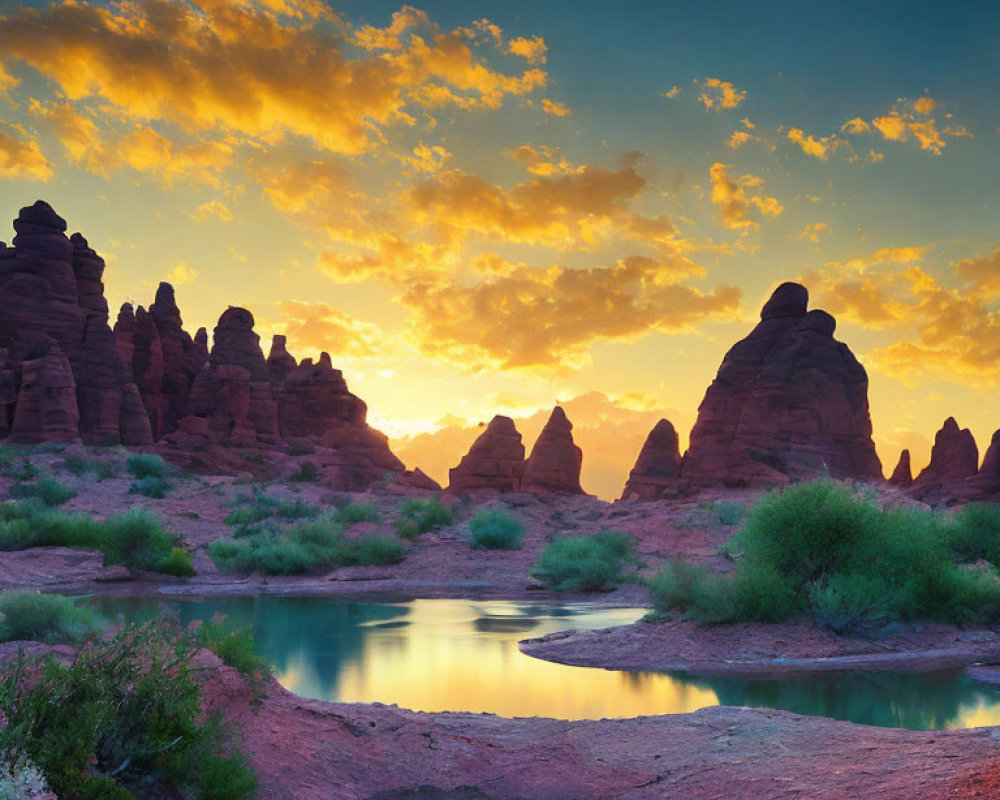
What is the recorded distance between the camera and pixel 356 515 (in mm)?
43562

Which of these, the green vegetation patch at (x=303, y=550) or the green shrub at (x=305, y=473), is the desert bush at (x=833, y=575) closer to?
the green vegetation patch at (x=303, y=550)

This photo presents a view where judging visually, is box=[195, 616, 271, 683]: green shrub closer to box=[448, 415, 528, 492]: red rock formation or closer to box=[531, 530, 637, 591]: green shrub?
box=[531, 530, 637, 591]: green shrub

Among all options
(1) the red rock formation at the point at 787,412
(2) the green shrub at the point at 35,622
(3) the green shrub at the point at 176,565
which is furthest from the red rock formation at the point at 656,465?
(2) the green shrub at the point at 35,622

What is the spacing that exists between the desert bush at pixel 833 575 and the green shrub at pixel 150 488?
118 ft

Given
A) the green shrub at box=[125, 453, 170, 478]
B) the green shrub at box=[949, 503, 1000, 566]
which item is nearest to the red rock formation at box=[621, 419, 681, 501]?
the green shrub at box=[125, 453, 170, 478]

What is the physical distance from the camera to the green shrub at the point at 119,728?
533cm

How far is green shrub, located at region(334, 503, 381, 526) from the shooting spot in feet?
141

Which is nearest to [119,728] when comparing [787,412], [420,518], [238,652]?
[238,652]

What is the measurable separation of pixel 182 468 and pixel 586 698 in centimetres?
5362

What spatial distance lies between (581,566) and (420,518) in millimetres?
15362

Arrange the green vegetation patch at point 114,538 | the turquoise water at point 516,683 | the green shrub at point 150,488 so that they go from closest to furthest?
the turquoise water at point 516,683 < the green vegetation patch at point 114,538 < the green shrub at point 150,488

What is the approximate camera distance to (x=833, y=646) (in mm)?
16406

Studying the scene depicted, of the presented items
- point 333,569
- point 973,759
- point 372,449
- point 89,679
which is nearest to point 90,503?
point 333,569

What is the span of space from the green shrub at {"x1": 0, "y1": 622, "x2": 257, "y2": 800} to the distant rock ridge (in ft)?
174
